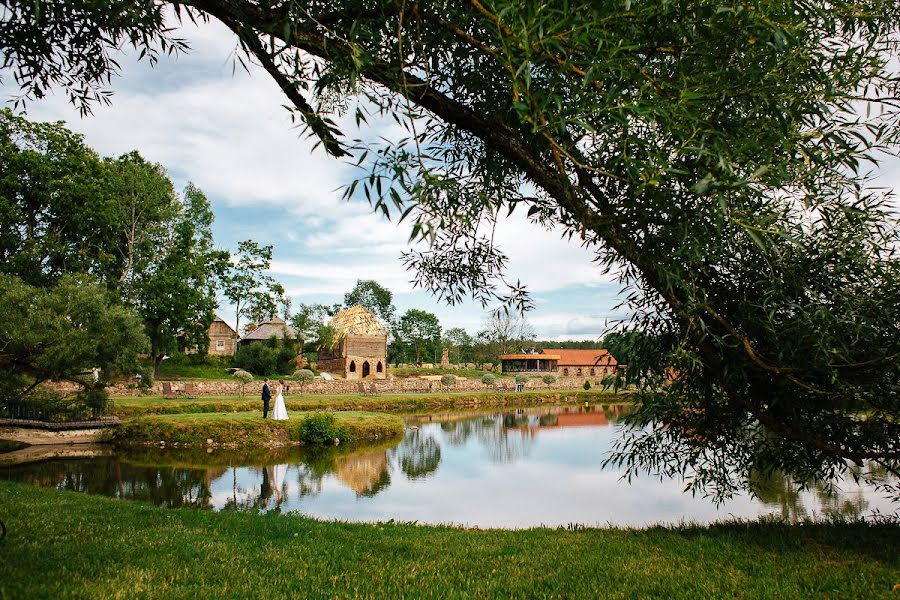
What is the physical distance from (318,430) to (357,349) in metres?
24.4

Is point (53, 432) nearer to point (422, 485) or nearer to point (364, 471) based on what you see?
point (364, 471)

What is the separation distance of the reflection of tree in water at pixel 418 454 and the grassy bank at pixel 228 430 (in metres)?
2.37

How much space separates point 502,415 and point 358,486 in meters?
20.8

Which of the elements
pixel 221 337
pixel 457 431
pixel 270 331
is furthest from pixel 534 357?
pixel 457 431

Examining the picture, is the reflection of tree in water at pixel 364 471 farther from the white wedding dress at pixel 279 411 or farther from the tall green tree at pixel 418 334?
the tall green tree at pixel 418 334

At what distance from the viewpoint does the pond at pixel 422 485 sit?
36.0ft

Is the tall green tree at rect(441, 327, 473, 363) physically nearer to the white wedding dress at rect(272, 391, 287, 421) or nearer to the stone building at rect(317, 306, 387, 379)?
the stone building at rect(317, 306, 387, 379)

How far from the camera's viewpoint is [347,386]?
37.3 meters

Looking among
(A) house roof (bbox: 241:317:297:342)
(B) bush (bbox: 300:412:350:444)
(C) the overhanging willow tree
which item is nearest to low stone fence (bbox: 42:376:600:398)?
(A) house roof (bbox: 241:317:297:342)

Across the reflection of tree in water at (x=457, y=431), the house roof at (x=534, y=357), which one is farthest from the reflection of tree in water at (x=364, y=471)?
the house roof at (x=534, y=357)

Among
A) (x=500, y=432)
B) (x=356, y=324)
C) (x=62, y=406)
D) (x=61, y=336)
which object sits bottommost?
(x=500, y=432)

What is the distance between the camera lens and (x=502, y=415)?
33.7 metres

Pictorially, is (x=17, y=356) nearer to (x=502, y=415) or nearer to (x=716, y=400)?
(x=716, y=400)

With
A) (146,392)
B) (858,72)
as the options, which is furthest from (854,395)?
(146,392)
